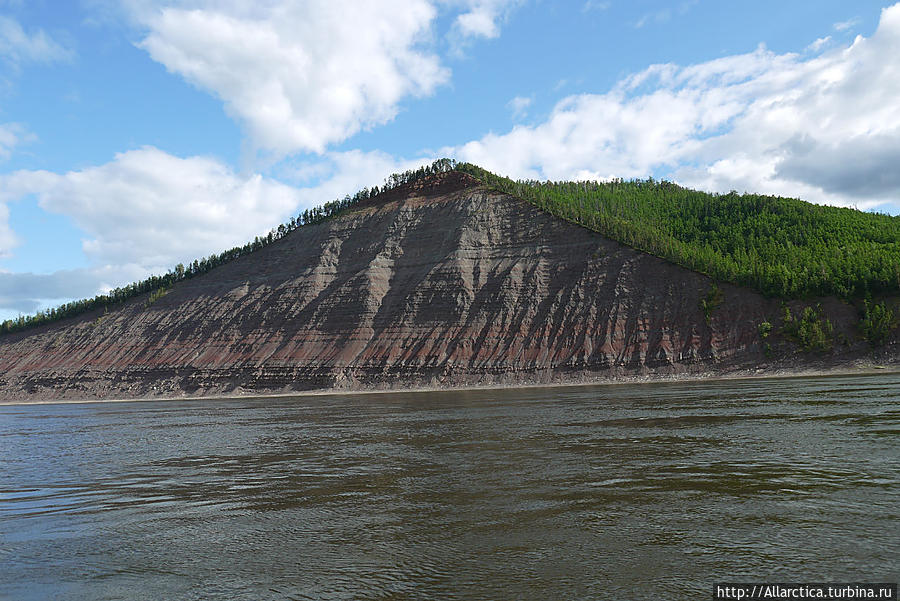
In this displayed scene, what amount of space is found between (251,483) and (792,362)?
68.2 m

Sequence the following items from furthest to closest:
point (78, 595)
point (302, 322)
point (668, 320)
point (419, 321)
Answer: point (302, 322), point (419, 321), point (668, 320), point (78, 595)

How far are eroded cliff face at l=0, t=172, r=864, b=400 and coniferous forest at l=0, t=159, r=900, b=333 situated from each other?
3611mm

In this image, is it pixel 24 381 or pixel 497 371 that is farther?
pixel 24 381

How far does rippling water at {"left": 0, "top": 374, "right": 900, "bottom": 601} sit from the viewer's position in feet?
30.8

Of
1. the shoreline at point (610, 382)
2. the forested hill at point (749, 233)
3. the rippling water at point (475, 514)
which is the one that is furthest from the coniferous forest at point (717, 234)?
the rippling water at point (475, 514)

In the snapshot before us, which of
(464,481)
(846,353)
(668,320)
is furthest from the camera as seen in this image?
(668,320)

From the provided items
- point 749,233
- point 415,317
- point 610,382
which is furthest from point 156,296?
point 749,233

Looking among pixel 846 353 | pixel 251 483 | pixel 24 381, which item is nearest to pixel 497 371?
pixel 846 353

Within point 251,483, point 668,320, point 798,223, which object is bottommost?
point 251,483

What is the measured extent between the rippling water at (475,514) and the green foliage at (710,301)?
168 feet

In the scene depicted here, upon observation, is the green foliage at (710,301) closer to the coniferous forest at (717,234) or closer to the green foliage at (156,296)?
the coniferous forest at (717,234)

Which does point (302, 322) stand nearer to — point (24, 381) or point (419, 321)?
point (419, 321)

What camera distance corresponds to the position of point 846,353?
218 feet

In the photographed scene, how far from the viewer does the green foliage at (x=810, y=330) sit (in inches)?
2667
